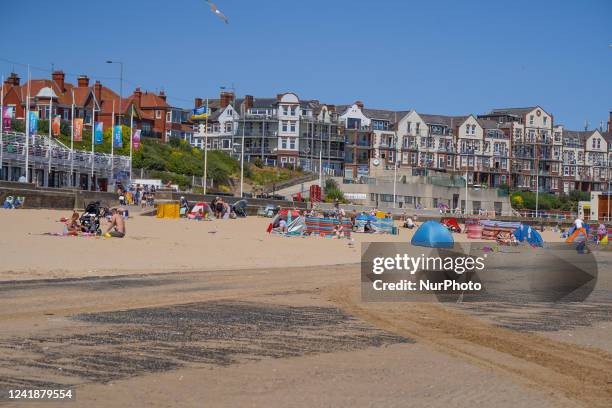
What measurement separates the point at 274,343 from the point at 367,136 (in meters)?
105

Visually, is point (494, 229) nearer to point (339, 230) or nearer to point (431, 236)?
point (339, 230)

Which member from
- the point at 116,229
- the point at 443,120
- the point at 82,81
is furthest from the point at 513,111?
the point at 116,229

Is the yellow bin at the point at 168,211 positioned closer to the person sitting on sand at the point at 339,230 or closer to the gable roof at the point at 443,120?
the person sitting on sand at the point at 339,230

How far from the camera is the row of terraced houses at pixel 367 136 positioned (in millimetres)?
97938

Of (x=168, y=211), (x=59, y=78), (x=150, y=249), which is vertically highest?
(x=59, y=78)

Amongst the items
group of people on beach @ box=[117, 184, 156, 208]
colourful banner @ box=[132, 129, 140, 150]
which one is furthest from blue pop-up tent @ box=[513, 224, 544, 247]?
colourful banner @ box=[132, 129, 140, 150]

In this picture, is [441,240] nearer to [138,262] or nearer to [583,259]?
[583,259]

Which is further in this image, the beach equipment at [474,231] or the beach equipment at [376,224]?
the beach equipment at [474,231]

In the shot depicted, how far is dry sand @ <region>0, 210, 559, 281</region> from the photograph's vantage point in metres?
20.3

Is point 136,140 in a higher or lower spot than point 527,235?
higher

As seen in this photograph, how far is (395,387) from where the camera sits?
8.70 m

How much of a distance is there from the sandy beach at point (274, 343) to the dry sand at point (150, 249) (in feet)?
0.75

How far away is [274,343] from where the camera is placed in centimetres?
1089

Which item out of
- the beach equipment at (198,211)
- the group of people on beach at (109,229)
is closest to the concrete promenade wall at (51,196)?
the beach equipment at (198,211)
